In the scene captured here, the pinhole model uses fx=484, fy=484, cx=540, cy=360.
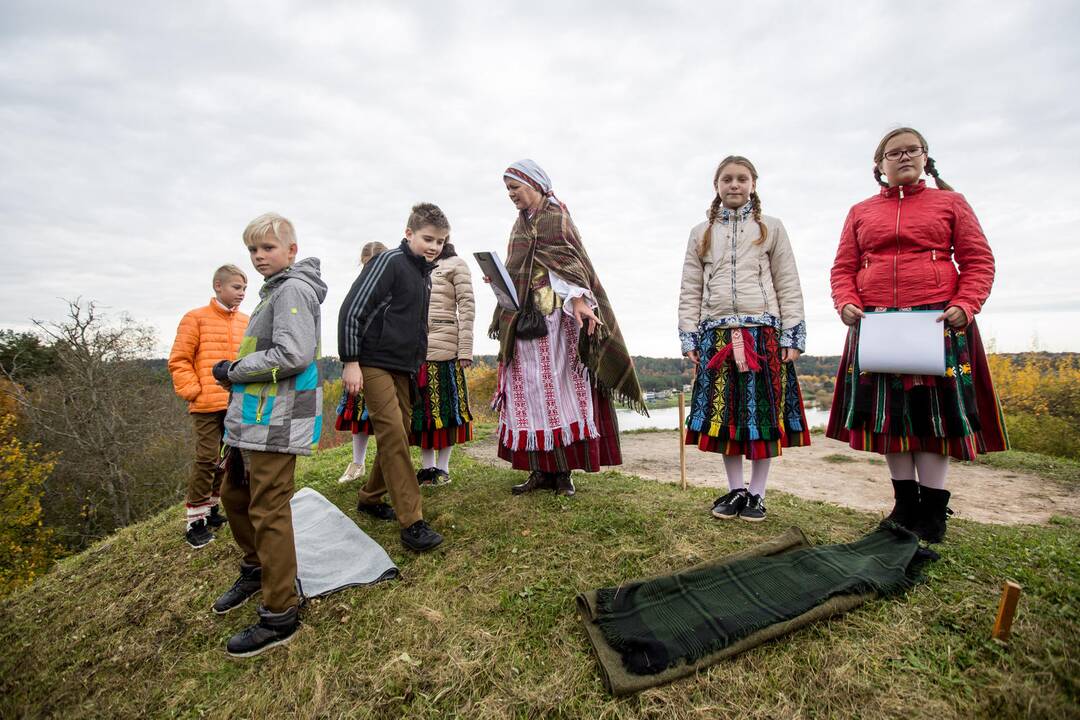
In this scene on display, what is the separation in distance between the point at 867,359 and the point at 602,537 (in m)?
1.84

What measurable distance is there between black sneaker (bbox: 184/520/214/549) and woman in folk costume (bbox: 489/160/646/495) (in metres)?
2.37

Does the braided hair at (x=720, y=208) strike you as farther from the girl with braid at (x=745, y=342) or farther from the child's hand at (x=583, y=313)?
the child's hand at (x=583, y=313)

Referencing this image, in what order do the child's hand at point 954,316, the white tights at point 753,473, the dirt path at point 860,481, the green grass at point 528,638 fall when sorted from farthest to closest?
the dirt path at point 860,481 → the white tights at point 753,473 → the child's hand at point 954,316 → the green grass at point 528,638

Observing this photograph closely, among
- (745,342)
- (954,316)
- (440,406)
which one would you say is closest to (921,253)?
(954,316)

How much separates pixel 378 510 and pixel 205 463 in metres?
1.42

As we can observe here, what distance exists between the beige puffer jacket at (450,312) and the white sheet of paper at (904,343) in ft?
9.34

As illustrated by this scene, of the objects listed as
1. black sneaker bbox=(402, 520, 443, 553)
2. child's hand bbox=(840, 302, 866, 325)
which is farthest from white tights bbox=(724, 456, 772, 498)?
black sneaker bbox=(402, 520, 443, 553)

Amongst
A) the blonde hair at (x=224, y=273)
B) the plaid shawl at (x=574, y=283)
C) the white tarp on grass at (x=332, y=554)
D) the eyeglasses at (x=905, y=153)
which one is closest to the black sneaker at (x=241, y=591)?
the white tarp on grass at (x=332, y=554)

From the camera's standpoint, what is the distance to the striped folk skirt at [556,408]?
360 cm

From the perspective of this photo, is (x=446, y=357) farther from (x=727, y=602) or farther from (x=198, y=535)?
(x=727, y=602)

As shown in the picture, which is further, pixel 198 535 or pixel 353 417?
pixel 353 417

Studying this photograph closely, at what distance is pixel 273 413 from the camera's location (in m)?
2.33

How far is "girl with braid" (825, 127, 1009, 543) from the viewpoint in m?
2.70

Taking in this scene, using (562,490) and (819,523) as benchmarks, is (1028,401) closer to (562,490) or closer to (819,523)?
(819,523)
